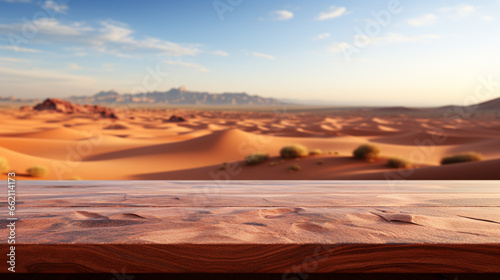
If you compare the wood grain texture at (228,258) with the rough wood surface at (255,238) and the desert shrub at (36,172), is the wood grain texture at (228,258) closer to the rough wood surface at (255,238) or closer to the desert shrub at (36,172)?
the rough wood surface at (255,238)

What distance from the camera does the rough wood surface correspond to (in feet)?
4.17

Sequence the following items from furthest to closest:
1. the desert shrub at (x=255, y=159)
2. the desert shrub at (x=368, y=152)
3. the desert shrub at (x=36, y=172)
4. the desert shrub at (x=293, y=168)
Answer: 1. the desert shrub at (x=255, y=159)
2. the desert shrub at (x=368, y=152)
3. the desert shrub at (x=293, y=168)
4. the desert shrub at (x=36, y=172)

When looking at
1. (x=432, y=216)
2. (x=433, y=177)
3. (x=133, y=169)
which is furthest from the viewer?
(x=133, y=169)

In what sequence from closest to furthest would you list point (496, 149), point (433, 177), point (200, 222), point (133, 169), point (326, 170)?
1. point (200, 222)
2. point (433, 177)
3. point (326, 170)
4. point (133, 169)
5. point (496, 149)

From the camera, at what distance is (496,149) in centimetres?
2530

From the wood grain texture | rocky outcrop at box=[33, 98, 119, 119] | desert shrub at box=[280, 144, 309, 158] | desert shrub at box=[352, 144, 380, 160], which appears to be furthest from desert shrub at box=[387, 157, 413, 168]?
rocky outcrop at box=[33, 98, 119, 119]

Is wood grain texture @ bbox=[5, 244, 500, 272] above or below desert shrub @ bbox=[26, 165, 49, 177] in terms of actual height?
above

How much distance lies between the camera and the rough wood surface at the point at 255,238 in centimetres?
127

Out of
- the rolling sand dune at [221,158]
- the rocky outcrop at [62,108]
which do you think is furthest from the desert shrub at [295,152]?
the rocky outcrop at [62,108]

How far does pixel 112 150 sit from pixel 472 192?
89.7 ft

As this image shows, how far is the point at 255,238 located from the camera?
135 centimetres

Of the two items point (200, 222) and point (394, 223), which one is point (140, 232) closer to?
point (200, 222)

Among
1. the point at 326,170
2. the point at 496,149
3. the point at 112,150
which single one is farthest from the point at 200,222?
the point at 496,149

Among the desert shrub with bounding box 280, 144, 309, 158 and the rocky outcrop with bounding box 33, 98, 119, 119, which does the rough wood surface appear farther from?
the rocky outcrop with bounding box 33, 98, 119, 119
